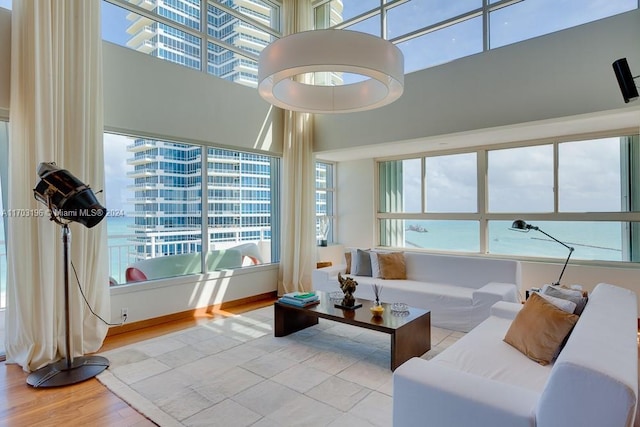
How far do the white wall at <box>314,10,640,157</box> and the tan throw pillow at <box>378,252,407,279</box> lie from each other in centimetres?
164

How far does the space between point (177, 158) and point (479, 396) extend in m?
4.21

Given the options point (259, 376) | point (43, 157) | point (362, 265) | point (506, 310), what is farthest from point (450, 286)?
point (43, 157)

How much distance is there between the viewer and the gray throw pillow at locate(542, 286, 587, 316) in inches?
89.3

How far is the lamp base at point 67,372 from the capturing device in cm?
269

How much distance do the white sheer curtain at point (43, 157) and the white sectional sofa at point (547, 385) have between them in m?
3.10

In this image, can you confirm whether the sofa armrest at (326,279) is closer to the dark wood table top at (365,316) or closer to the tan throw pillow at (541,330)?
the dark wood table top at (365,316)

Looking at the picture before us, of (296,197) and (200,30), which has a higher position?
(200,30)

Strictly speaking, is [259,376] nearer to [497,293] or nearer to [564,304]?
[564,304]

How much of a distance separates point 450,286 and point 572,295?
1.87 m

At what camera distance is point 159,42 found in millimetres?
4258

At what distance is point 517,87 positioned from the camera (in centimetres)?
392

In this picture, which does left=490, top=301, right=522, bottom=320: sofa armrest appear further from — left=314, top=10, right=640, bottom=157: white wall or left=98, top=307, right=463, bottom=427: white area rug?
left=314, top=10, right=640, bottom=157: white wall

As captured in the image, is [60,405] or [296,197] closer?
[60,405]

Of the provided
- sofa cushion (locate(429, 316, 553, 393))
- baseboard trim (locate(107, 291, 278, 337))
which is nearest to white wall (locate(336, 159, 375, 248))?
baseboard trim (locate(107, 291, 278, 337))
